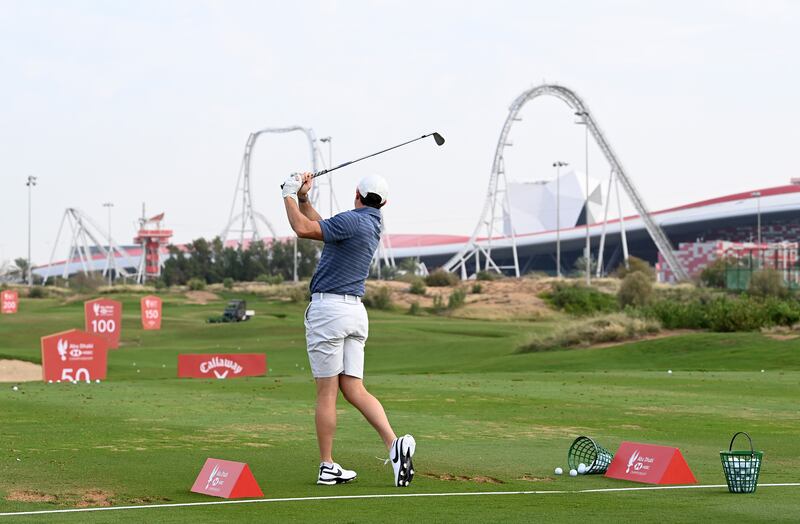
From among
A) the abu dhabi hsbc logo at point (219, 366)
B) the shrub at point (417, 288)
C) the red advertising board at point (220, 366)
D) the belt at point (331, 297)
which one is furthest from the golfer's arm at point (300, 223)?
the shrub at point (417, 288)

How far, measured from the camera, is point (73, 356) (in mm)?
26578

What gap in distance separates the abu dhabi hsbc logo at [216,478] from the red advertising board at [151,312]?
44765mm

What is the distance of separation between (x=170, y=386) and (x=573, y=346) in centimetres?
1736

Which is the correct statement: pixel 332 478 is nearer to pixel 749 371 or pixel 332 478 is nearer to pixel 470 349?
pixel 749 371

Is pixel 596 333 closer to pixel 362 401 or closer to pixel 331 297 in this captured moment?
pixel 362 401

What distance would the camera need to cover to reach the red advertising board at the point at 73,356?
25.8 metres

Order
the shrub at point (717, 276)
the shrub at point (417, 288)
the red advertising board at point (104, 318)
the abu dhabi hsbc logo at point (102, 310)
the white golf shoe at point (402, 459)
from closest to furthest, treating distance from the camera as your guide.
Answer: the white golf shoe at point (402, 459) → the red advertising board at point (104, 318) → the abu dhabi hsbc logo at point (102, 310) → the shrub at point (717, 276) → the shrub at point (417, 288)

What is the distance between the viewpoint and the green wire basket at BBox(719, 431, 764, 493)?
9.15 metres

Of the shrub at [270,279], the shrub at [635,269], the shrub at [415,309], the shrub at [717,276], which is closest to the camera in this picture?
the shrub at [415,309]

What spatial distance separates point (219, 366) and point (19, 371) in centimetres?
780

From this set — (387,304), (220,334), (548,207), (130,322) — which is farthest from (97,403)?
(548,207)

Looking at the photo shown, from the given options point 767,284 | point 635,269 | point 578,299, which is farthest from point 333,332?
point 635,269

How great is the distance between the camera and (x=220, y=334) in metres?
52.8

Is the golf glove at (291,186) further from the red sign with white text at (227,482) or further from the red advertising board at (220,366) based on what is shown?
the red advertising board at (220,366)
